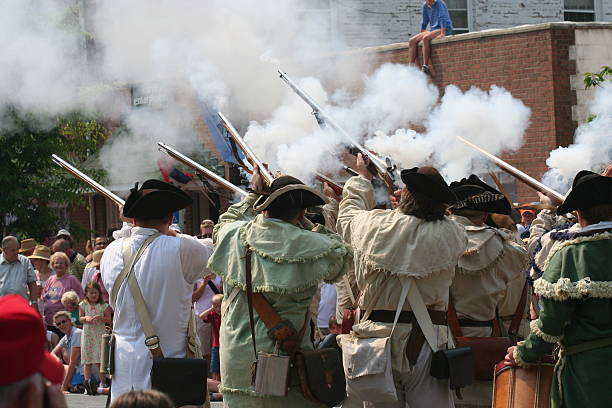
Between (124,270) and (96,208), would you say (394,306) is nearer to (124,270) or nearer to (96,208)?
(124,270)

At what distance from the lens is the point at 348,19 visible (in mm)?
21547

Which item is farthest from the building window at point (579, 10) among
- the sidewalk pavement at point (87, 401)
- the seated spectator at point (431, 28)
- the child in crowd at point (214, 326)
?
the sidewalk pavement at point (87, 401)

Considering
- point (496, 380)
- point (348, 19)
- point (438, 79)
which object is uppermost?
point (348, 19)

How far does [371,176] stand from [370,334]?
140 cm

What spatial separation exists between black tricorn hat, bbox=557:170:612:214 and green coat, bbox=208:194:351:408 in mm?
1222

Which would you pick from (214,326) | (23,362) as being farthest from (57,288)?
(23,362)

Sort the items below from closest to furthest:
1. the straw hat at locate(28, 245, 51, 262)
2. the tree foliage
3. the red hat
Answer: the red hat < the straw hat at locate(28, 245, 51, 262) < the tree foliage

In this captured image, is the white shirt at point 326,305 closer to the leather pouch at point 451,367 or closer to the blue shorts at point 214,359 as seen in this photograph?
the blue shorts at point 214,359

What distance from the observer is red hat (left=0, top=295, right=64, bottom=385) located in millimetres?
2428

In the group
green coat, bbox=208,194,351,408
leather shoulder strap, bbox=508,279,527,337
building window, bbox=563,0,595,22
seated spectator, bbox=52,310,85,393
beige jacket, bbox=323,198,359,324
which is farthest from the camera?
building window, bbox=563,0,595,22

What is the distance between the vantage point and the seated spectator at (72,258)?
1427 centimetres

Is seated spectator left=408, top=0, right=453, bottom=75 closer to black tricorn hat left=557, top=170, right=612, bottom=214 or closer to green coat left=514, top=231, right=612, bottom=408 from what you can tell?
black tricorn hat left=557, top=170, right=612, bottom=214

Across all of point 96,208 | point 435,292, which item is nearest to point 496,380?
point 435,292

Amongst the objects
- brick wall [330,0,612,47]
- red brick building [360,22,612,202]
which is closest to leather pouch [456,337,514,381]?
red brick building [360,22,612,202]
